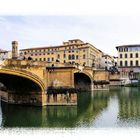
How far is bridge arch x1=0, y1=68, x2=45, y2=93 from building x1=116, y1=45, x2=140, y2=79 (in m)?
46.0

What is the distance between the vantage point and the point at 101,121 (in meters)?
23.0

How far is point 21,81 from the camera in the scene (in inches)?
1213

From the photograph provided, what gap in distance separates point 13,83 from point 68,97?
21.9 feet

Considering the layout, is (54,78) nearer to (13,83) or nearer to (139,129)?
(13,83)

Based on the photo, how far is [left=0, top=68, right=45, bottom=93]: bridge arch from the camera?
27078 mm

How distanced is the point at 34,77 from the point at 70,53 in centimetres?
4979

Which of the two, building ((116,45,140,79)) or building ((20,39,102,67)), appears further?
building ((20,39,102,67))

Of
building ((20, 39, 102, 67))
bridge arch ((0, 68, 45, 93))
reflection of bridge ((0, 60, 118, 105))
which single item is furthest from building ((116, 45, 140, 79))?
bridge arch ((0, 68, 45, 93))

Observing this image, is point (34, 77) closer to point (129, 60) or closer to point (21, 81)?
point (21, 81)

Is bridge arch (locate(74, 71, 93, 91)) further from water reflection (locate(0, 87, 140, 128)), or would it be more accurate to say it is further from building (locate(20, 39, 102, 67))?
water reflection (locate(0, 87, 140, 128))

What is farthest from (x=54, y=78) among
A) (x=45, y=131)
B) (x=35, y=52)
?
(x=35, y=52)

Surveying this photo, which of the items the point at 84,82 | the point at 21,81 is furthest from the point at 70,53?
the point at 21,81

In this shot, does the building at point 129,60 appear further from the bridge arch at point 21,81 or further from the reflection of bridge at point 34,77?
the bridge arch at point 21,81

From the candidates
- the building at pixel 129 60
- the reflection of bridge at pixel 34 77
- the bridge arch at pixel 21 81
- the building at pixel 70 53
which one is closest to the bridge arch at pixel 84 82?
the building at pixel 70 53
